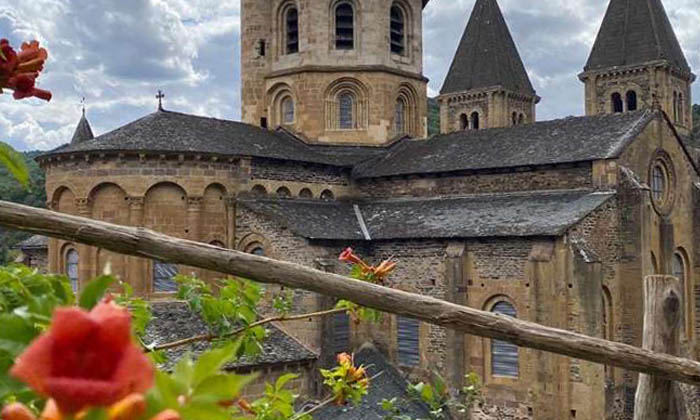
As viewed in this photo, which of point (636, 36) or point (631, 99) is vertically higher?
point (636, 36)

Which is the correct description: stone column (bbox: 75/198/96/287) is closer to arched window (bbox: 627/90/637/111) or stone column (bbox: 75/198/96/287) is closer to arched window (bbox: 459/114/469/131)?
arched window (bbox: 459/114/469/131)

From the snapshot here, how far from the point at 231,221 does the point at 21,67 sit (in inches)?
789

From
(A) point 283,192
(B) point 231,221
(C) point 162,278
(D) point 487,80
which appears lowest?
(C) point 162,278

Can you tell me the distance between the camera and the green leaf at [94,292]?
1.70m

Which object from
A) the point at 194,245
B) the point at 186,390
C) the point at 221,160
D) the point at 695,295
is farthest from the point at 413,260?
the point at 186,390

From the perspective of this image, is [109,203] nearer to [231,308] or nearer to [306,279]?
[231,308]

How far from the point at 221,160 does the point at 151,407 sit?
21.3 meters

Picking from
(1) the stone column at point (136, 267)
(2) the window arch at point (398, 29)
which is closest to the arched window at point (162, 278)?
(1) the stone column at point (136, 267)

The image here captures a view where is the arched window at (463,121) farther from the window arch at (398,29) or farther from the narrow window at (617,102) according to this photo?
the window arch at (398,29)

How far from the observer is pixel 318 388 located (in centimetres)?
1917

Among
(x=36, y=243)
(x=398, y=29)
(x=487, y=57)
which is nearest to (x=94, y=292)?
(x=398, y=29)

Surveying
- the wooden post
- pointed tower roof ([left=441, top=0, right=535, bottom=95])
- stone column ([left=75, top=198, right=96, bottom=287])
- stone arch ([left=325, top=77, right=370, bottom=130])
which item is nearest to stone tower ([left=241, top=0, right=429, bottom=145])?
stone arch ([left=325, top=77, right=370, bottom=130])

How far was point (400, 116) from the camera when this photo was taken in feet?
96.8

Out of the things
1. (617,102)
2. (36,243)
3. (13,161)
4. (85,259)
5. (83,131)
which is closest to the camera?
(13,161)
